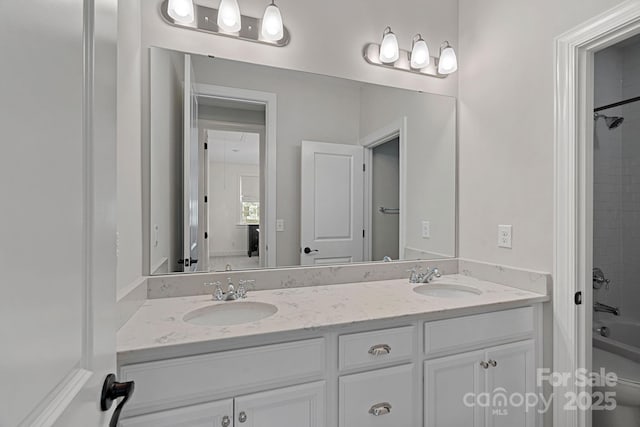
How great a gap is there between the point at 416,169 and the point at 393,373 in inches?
49.0

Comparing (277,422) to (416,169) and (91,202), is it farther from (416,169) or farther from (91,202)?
(416,169)

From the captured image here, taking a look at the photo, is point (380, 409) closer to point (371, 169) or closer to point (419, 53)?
point (371, 169)

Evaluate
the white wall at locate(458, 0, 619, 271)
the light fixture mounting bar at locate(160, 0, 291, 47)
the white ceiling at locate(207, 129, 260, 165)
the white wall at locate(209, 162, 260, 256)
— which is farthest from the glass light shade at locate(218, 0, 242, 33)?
the white wall at locate(458, 0, 619, 271)

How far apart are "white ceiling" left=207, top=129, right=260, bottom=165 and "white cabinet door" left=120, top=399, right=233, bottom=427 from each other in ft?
3.49

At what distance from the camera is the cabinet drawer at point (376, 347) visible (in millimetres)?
1163

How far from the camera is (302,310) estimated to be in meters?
1.28

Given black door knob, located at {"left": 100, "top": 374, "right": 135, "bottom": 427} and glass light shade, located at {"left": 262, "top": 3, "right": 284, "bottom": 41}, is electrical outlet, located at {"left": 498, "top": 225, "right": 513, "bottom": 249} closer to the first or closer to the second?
glass light shade, located at {"left": 262, "top": 3, "right": 284, "bottom": 41}

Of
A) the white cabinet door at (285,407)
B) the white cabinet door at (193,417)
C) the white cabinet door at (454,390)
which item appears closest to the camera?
the white cabinet door at (193,417)

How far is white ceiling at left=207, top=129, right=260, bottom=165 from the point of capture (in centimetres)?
162

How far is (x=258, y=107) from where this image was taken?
1674 mm

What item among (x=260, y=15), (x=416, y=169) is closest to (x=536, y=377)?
(x=416, y=169)

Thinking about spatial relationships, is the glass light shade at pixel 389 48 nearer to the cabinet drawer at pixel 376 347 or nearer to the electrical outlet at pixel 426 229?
the electrical outlet at pixel 426 229

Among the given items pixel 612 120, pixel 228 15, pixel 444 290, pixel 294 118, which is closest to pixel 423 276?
pixel 444 290

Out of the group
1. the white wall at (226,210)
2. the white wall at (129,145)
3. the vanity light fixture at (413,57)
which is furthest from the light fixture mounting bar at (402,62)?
the white wall at (129,145)
